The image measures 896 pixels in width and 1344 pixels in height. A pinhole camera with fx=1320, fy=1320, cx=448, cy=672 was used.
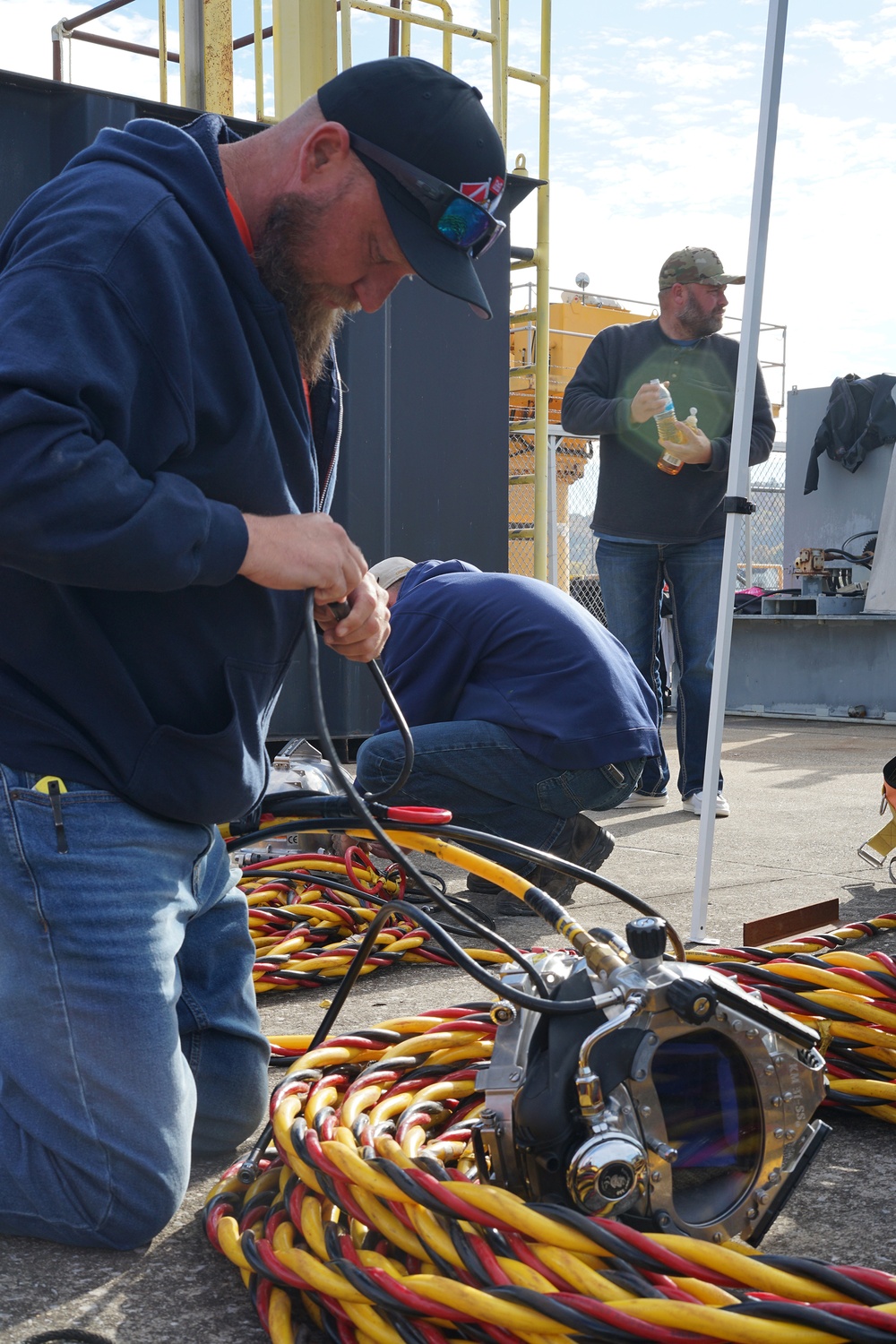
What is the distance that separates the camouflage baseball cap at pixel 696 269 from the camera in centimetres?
540

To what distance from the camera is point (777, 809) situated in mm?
5738

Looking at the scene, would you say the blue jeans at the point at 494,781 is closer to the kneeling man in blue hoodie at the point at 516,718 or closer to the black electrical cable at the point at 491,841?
the kneeling man in blue hoodie at the point at 516,718

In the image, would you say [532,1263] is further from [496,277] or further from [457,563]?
[496,277]

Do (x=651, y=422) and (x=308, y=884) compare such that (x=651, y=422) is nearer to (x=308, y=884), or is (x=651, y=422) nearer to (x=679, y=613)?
A: (x=679, y=613)

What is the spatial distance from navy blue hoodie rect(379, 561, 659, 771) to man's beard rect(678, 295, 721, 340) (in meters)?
1.99

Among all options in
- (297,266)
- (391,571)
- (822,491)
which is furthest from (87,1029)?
(822,491)

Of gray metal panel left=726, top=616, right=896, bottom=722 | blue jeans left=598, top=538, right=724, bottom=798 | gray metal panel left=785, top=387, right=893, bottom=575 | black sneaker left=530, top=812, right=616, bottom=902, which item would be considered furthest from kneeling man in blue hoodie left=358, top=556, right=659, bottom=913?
gray metal panel left=785, top=387, right=893, bottom=575

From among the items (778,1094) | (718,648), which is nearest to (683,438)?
(718,648)

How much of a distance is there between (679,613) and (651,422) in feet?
2.72

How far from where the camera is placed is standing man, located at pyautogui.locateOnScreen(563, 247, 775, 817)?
555 cm

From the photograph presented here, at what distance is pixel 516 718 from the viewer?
3932mm

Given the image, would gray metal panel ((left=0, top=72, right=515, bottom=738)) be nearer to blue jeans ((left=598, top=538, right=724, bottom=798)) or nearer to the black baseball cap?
blue jeans ((left=598, top=538, right=724, bottom=798))

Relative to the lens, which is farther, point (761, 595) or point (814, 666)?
point (761, 595)

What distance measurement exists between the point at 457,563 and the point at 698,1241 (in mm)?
3226
